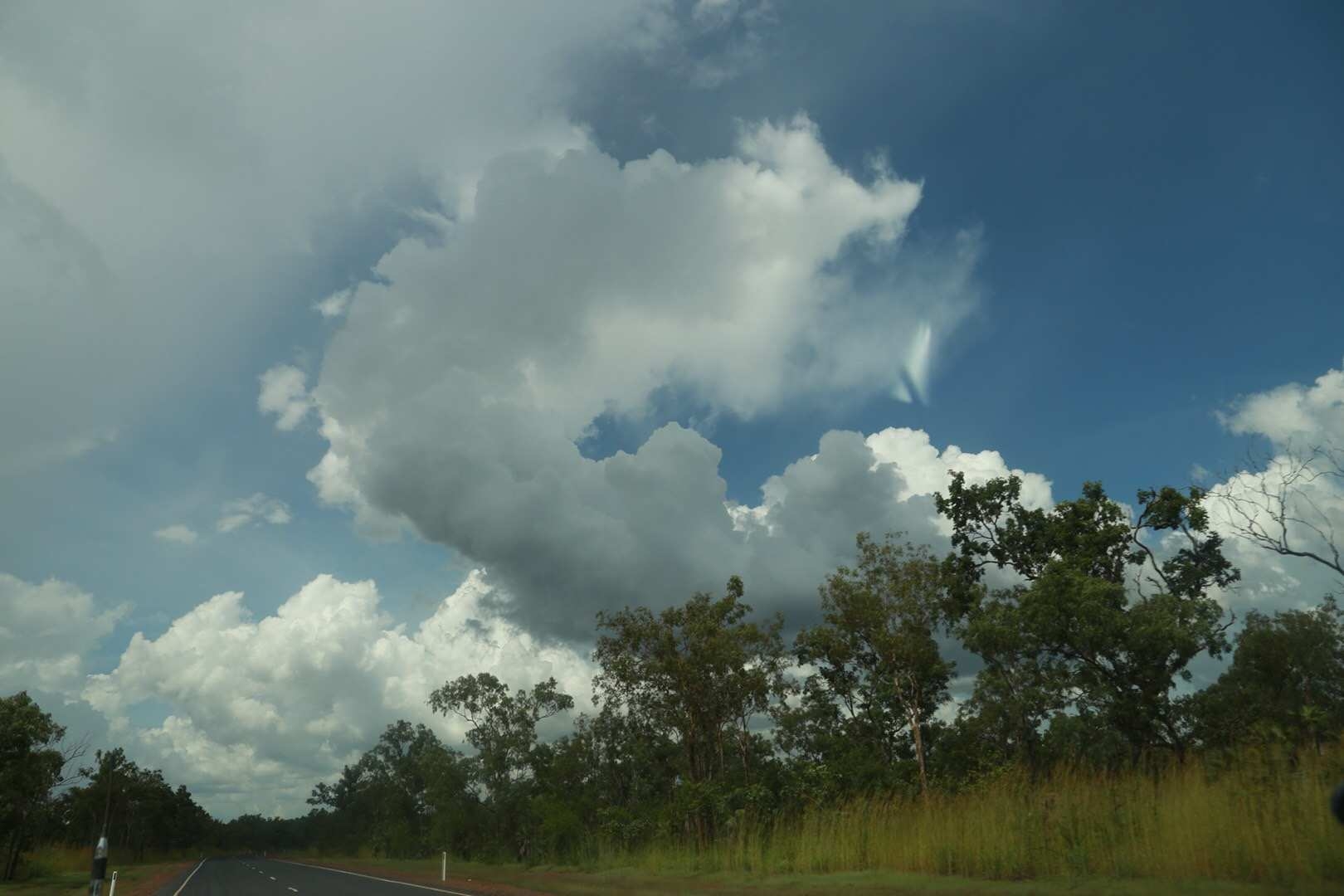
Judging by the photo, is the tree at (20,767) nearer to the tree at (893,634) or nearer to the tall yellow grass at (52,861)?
the tall yellow grass at (52,861)

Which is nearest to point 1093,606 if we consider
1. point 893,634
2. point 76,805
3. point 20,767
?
point 893,634

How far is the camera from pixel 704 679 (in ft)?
140

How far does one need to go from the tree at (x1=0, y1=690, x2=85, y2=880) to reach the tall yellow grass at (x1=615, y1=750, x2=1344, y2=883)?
34.4m

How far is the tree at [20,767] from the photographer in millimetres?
37969

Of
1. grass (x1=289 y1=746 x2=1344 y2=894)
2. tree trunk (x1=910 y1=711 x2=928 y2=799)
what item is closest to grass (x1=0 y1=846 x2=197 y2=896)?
grass (x1=289 y1=746 x2=1344 y2=894)

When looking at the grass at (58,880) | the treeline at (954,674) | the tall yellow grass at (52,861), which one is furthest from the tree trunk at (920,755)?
the tall yellow grass at (52,861)

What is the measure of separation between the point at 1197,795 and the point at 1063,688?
69.0 feet

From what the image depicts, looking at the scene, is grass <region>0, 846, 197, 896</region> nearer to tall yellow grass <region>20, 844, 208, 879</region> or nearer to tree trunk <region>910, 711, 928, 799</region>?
tall yellow grass <region>20, 844, 208, 879</region>

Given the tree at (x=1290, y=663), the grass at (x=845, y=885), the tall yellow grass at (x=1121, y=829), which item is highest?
the tree at (x=1290, y=663)

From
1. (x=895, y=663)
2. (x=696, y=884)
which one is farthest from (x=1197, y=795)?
(x=895, y=663)

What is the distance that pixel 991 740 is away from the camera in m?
40.4

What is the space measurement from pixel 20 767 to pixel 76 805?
75.5m

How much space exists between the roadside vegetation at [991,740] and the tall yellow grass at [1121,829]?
47 millimetres

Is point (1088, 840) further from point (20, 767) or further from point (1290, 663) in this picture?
point (20, 767)
